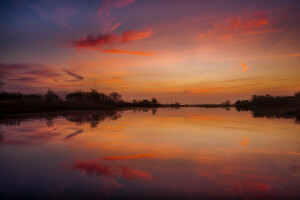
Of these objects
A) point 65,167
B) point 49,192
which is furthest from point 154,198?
point 65,167

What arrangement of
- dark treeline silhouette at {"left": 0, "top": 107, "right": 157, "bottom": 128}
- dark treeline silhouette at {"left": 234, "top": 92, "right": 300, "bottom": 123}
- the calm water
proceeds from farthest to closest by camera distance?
dark treeline silhouette at {"left": 234, "top": 92, "right": 300, "bottom": 123}, dark treeline silhouette at {"left": 0, "top": 107, "right": 157, "bottom": 128}, the calm water

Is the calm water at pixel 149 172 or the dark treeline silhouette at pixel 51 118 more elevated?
the dark treeline silhouette at pixel 51 118

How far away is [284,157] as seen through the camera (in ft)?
28.7

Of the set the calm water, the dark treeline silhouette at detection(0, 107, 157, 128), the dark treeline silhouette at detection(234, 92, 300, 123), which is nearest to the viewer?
the calm water

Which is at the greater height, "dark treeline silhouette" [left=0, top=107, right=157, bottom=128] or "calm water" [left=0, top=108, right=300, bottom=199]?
"dark treeline silhouette" [left=0, top=107, right=157, bottom=128]

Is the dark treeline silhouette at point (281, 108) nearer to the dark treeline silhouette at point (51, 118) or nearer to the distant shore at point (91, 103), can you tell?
the distant shore at point (91, 103)

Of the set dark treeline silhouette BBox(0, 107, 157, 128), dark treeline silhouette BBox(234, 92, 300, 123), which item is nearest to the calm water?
dark treeline silhouette BBox(0, 107, 157, 128)

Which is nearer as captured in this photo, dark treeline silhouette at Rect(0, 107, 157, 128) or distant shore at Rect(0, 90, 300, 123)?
dark treeline silhouette at Rect(0, 107, 157, 128)

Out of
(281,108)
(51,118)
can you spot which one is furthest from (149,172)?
(281,108)

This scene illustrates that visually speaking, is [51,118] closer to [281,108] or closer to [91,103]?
[91,103]

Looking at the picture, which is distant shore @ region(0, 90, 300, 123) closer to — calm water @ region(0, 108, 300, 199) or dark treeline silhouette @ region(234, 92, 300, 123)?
dark treeline silhouette @ region(234, 92, 300, 123)

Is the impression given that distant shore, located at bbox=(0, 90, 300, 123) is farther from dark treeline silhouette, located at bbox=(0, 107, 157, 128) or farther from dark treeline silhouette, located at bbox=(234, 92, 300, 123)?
dark treeline silhouette, located at bbox=(0, 107, 157, 128)

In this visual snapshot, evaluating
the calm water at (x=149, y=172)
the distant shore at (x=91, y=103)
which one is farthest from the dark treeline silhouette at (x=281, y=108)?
the calm water at (x=149, y=172)

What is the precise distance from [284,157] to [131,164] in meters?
6.77
